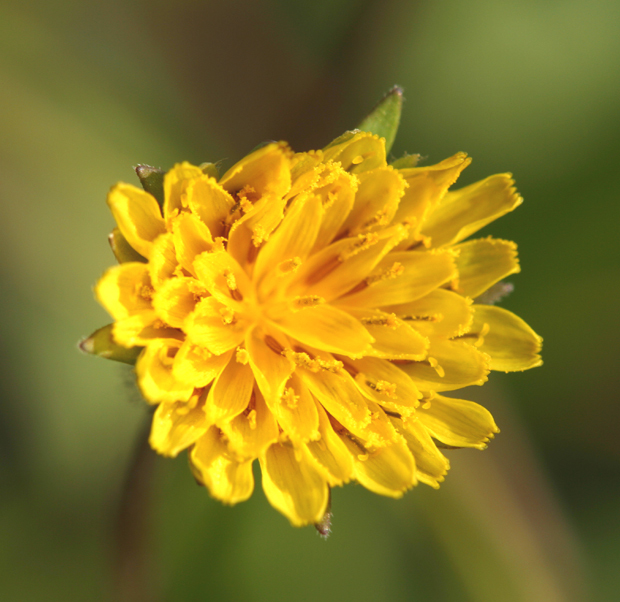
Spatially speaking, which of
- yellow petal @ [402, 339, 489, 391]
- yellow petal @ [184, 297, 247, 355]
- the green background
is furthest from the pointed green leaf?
the green background

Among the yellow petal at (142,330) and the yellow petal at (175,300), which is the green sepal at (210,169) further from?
the yellow petal at (142,330)

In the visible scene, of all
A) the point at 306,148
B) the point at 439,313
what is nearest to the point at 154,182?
the point at 439,313

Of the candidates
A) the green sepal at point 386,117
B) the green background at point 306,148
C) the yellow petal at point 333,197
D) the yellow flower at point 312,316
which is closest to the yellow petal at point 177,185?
the yellow flower at point 312,316

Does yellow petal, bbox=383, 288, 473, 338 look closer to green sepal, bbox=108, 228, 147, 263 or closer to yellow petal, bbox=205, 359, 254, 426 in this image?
yellow petal, bbox=205, 359, 254, 426

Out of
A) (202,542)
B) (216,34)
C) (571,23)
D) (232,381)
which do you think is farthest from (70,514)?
(571,23)

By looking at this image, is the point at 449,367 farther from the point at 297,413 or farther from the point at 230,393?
the point at 230,393

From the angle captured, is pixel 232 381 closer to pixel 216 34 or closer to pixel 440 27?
pixel 440 27

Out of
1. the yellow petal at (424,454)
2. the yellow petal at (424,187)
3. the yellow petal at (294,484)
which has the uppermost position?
the yellow petal at (424,187)
